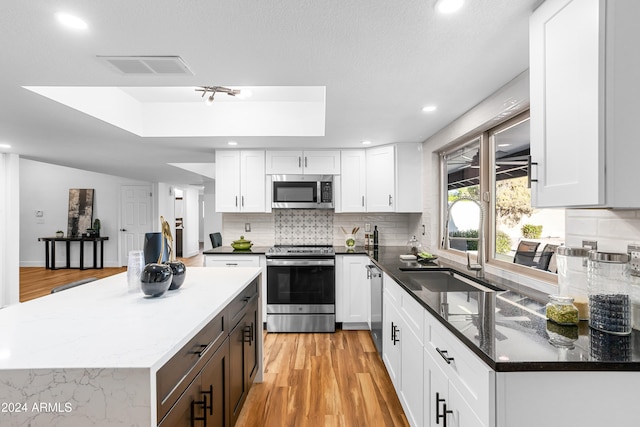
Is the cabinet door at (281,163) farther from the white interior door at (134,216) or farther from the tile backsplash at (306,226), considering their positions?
the white interior door at (134,216)

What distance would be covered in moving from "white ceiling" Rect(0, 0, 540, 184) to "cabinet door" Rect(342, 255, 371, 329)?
160cm

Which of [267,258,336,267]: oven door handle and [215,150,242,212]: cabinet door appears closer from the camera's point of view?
[267,258,336,267]: oven door handle

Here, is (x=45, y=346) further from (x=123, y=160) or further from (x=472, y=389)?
(x=123, y=160)

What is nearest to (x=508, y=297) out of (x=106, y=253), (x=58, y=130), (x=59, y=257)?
(x=58, y=130)

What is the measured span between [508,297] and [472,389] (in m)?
0.78

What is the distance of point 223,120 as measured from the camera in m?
3.43

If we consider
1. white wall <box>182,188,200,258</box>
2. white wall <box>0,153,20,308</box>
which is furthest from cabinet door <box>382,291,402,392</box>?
white wall <box>182,188,200,258</box>

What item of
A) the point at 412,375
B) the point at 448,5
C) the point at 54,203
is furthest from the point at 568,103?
the point at 54,203

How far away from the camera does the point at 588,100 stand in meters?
1.09

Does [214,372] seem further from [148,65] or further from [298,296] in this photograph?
[298,296]

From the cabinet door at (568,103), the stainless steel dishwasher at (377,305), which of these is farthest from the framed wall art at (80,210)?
the cabinet door at (568,103)

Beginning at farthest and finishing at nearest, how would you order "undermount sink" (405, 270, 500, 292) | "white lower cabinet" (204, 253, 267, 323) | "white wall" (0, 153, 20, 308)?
"white wall" (0, 153, 20, 308), "white lower cabinet" (204, 253, 267, 323), "undermount sink" (405, 270, 500, 292)

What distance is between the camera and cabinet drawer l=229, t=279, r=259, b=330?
188 centimetres

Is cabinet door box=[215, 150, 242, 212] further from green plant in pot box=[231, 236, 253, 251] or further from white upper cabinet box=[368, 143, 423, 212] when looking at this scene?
white upper cabinet box=[368, 143, 423, 212]
